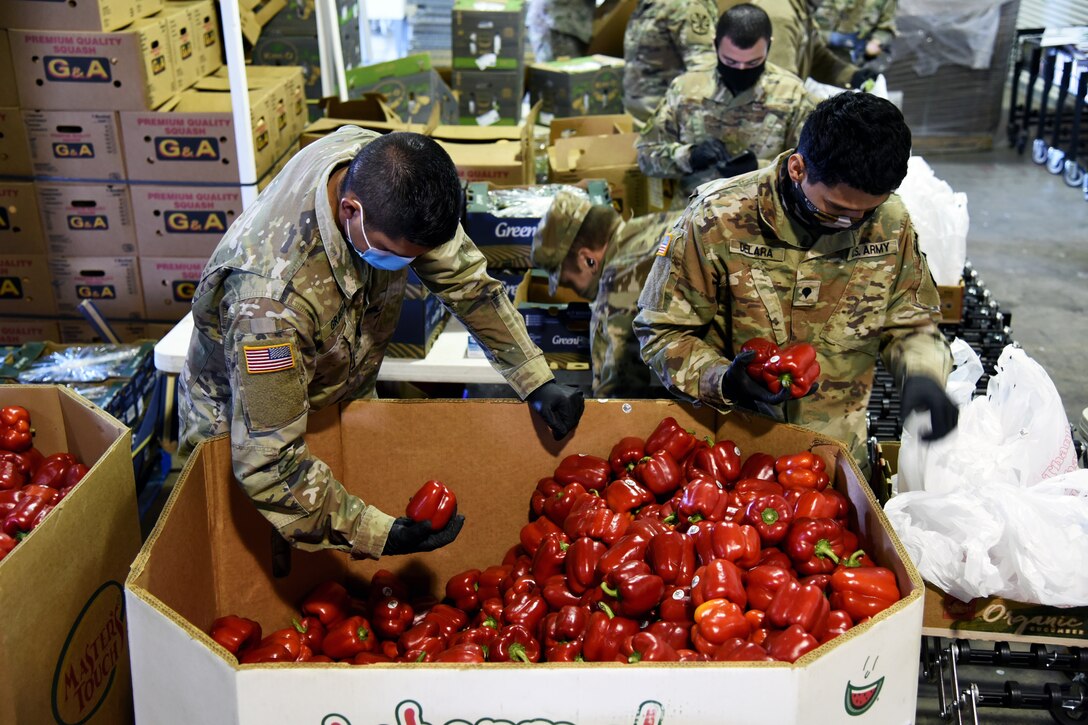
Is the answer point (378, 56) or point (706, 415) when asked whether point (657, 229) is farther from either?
point (378, 56)

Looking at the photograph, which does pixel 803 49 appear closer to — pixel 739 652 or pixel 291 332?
pixel 291 332

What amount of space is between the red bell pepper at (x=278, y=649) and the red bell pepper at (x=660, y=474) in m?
0.93

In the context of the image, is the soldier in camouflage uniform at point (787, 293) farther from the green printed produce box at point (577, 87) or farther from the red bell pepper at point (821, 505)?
the green printed produce box at point (577, 87)

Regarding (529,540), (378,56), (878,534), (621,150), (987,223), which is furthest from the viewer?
(378,56)

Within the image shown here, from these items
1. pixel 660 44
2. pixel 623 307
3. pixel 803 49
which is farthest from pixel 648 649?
pixel 803 49

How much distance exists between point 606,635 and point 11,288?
4.11 meters

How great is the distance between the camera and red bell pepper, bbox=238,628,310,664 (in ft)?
7.86

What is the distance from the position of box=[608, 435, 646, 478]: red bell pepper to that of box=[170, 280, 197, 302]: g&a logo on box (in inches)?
116

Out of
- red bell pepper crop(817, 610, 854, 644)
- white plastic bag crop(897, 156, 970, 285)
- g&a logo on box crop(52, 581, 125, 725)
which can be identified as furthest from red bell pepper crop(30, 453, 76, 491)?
white plastic bag crop(897, 156, 970, 285)

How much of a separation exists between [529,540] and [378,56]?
10.2 m

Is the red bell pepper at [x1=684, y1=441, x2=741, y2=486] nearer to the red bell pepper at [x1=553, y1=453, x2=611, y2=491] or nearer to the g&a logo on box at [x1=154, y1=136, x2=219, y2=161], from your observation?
the red bell pepper at [x1=553, y1=453, x2=611, y2=491]

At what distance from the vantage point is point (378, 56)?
12055 millimetres

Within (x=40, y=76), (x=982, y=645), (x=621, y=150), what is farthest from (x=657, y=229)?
(x=40, y=76)

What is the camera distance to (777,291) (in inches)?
112
